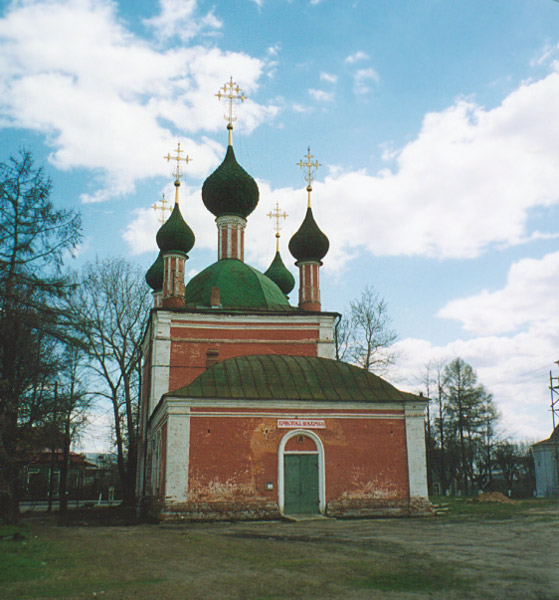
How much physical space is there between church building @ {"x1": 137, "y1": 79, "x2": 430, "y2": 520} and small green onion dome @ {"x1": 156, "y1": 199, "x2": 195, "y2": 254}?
3078mm

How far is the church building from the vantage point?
17.2 meters

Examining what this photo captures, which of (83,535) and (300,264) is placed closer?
(83,535)

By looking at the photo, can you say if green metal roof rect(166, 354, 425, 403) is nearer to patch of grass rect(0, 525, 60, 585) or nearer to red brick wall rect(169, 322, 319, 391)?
red brick wall rect(169, 322, 319, 391)

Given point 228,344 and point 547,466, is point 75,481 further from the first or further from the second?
point 547,466

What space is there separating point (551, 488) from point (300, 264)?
76.6ft

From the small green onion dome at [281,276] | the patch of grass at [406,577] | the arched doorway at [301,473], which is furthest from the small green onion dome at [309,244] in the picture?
Result: the patch of grass at [406,577]

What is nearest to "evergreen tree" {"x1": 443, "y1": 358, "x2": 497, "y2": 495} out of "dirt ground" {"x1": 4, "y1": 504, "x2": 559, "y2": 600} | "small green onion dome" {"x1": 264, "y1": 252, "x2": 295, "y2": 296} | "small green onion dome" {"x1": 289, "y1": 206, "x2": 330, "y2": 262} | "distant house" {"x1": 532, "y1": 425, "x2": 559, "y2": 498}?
"distant house" {"x1": 532, "y1": 425, "x2": 559, "y2": 498}

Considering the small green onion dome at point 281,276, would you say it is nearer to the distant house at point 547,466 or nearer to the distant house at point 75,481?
the distant house at point 75,481

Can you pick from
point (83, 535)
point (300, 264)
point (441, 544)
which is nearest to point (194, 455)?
point (83, 535)

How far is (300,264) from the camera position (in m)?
25.1

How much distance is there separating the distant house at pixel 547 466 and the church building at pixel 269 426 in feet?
74.1

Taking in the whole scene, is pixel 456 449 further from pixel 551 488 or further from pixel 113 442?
pixel 113 442

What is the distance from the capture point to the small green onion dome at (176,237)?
24.0 m

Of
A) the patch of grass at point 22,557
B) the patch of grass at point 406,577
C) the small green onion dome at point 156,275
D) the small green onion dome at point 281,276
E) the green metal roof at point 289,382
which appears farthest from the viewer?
the small green onion dome at point 281,276
